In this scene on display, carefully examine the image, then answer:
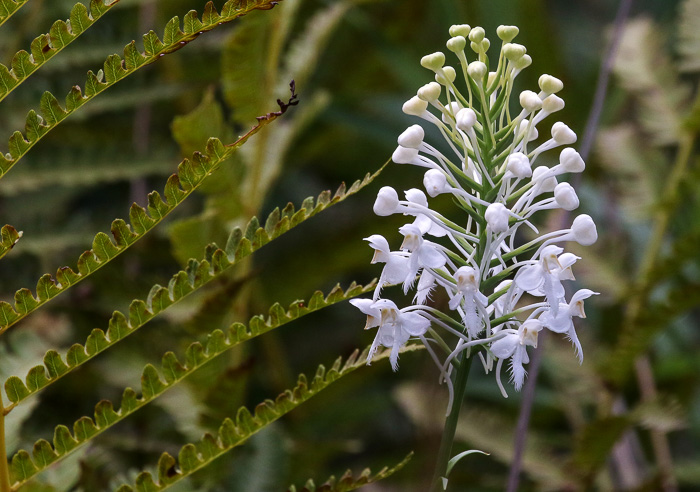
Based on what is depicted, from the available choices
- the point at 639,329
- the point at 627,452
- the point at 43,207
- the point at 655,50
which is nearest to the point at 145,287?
the point at 43,207

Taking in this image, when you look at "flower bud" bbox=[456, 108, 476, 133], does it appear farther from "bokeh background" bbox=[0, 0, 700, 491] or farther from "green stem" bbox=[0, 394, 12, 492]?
"green stem" bbox=[0, 394, 12, 492]

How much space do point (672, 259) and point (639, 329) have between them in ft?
0.60

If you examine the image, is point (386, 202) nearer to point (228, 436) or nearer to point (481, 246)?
point (481, 246)

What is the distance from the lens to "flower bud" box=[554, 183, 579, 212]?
33.4 inches

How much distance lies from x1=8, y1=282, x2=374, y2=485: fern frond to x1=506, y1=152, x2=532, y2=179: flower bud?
22 centimetres

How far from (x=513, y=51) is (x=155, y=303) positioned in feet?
1.68

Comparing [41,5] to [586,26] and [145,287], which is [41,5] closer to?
[145,287]

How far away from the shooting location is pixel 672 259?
1.70 meters

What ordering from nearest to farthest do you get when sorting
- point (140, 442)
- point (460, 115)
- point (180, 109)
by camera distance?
point (460, 115), point (140, 442), point (180, 109)

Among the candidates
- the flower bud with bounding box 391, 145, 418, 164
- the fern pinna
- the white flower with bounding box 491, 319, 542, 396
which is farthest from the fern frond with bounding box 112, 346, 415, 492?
the flower bud with bounding box 391, 145, 418, 164

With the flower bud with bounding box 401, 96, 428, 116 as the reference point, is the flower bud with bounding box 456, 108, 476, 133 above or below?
below

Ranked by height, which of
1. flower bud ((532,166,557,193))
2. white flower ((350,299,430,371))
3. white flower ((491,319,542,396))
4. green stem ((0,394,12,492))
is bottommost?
white flower ((491,319,542,396))

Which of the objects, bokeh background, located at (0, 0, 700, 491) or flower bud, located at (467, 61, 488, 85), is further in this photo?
bokeh background, located at (0, 0, 700, 491)

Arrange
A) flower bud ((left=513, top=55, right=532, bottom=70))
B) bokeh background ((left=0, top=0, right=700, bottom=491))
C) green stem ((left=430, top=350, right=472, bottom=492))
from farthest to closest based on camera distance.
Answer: bokeh background ((left=0, top=0, right=700, bottom=491)) → flower bud ((left=513, top=55, right=532, bottom=70)) → green stem ((left=430, top=350, right=472, bottom=492))
